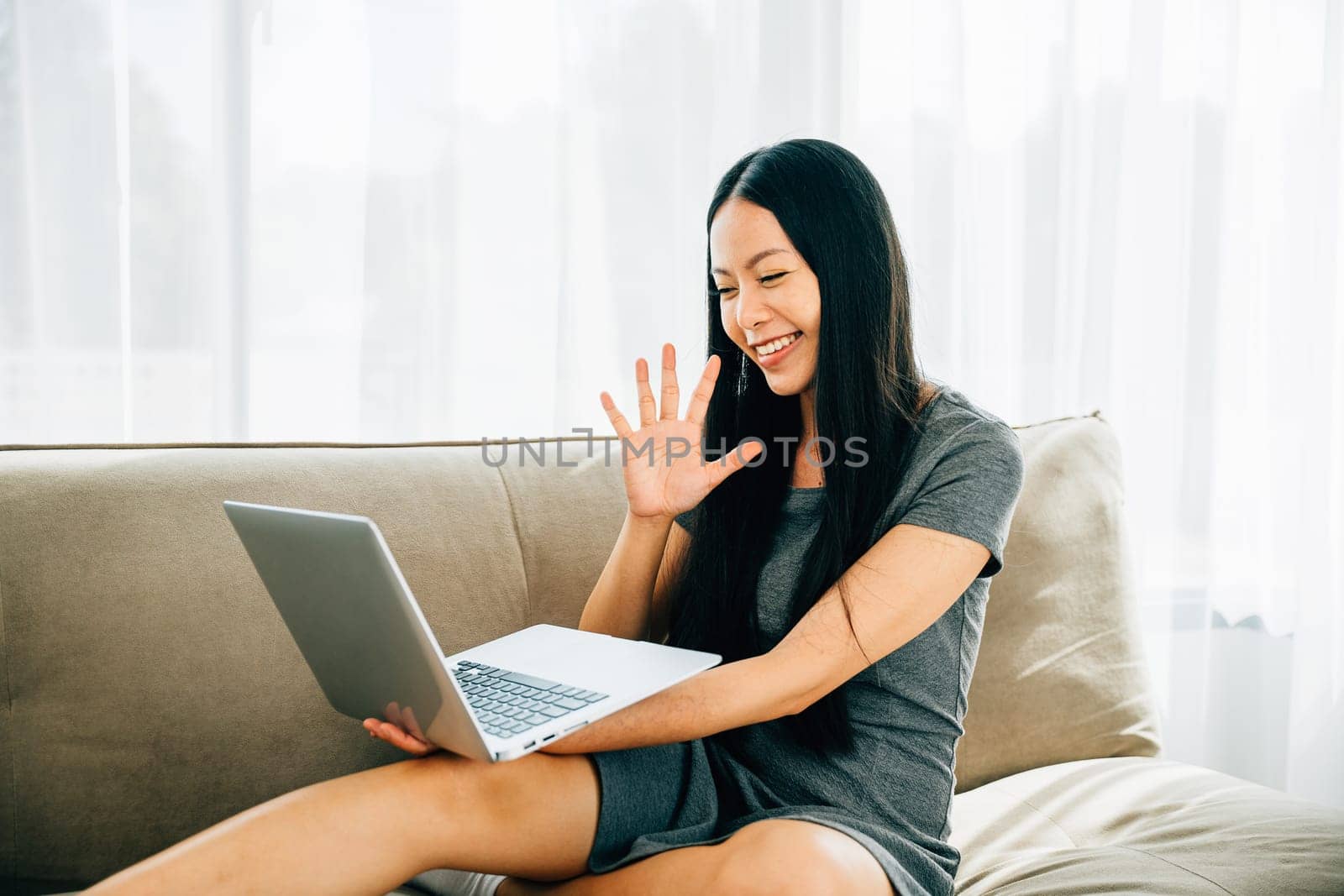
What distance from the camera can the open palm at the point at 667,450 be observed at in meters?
1.16

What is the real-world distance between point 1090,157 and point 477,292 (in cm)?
132

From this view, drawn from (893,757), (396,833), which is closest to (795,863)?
(893,757)

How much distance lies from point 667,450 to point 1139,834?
74 cm

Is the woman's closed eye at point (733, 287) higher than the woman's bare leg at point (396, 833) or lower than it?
higher

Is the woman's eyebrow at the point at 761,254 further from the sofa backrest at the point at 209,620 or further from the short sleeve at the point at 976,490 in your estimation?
the sofa backrest at the point at 209,620

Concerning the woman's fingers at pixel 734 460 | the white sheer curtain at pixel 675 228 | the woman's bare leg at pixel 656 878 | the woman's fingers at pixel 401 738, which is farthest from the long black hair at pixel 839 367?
the white sheer curtain at pixel 675 228

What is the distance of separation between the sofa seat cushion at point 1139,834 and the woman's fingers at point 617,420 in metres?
0.65

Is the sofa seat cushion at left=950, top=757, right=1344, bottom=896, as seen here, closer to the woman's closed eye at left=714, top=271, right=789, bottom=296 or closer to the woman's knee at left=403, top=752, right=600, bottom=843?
the woman's knee at left=403, top=752, right=600, bottom=843

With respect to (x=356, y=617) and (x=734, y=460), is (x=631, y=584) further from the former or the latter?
(x=356, y=617)

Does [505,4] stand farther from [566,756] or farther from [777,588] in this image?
[566,756]

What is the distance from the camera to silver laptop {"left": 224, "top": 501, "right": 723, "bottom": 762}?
0.74 m

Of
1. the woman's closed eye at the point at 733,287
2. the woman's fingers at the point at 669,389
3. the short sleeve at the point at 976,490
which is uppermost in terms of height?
the woman's closed eye at the point at 733,287

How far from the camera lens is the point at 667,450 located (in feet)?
3.82

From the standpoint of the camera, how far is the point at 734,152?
72.2 inches
